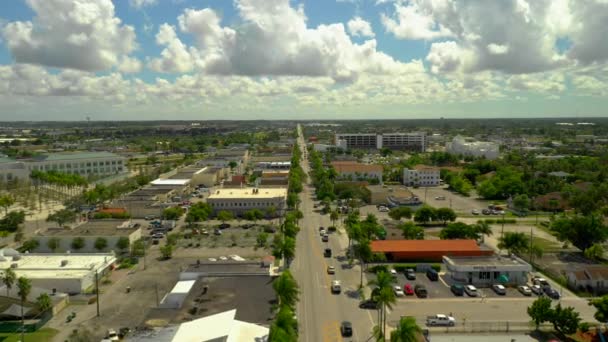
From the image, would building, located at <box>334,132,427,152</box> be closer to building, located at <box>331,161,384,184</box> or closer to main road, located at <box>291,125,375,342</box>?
building, located at <box>331,161,384,184</box>

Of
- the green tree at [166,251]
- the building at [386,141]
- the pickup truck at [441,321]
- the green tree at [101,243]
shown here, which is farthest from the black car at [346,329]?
the building at [386,141]

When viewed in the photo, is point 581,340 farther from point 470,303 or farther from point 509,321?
point 470,303

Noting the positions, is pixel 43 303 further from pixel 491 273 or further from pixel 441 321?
pixel 491 273

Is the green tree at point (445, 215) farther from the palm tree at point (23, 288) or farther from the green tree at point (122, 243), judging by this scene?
the palm tree at point (23, 288)

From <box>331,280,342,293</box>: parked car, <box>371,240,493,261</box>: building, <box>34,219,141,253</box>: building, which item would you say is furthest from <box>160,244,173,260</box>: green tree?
<box>371,240,493,261</box>: building

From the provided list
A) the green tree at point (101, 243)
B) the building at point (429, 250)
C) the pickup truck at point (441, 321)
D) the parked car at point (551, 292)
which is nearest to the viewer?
the pickup truck at point (441, 321)

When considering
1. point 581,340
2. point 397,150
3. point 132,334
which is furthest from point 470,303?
point 397,150
